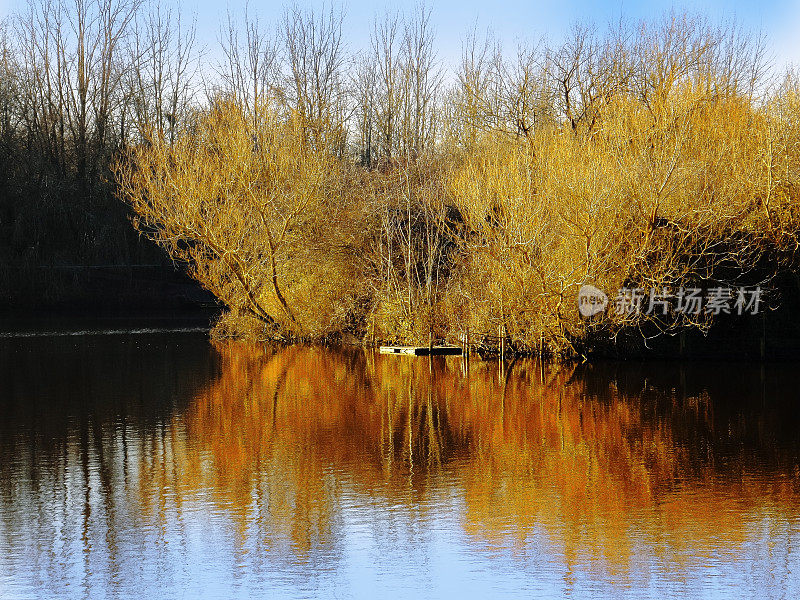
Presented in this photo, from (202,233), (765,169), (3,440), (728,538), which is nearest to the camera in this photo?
(728,538)

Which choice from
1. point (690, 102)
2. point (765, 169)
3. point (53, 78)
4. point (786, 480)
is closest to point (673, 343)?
point (765, 169)

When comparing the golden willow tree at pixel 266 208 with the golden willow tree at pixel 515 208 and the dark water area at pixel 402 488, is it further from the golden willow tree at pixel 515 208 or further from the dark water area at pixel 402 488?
the dark water area at pixel 402 488

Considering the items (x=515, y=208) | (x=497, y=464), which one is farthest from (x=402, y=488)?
(x=515, y=208)

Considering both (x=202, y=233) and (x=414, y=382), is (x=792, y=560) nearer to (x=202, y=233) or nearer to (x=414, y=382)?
(x=414, y=382)

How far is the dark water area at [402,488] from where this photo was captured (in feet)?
22.0

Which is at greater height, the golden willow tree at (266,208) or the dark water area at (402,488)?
the golden willow tree at (266,208)

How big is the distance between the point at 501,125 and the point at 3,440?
77.2 ft

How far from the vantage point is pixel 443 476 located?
989 centimetres

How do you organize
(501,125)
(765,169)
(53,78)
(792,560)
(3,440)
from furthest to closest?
1. (53,78)
2. (501,125)
3. (765,169)
4. (3,440)
5. (792,560)

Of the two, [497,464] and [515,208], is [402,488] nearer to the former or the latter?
[497,464]

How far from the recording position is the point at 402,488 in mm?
9336

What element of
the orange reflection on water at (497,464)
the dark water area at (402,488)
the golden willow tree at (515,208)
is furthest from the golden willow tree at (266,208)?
the orange reflection on water at (497,464)

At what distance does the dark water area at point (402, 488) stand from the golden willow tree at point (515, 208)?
3.01 m

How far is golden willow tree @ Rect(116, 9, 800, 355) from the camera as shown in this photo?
19.2 metres
